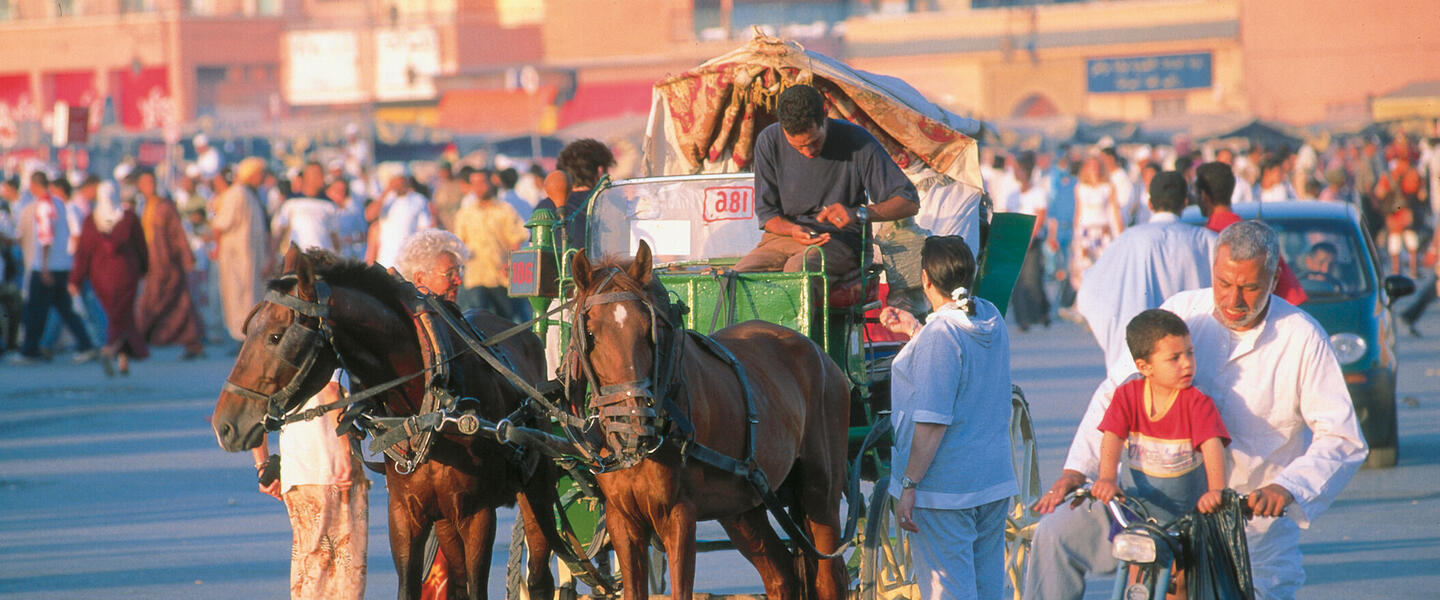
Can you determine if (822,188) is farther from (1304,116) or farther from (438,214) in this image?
(1304,116)


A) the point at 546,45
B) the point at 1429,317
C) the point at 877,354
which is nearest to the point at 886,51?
the point at 546,45

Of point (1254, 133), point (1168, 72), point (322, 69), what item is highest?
point (322, 69)

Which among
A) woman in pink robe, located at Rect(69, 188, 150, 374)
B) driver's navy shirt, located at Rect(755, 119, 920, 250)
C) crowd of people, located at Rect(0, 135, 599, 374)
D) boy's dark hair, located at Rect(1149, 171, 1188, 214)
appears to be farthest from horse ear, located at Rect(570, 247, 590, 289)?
woman in pink robe, located at Rect(69, 188, 150, 374)

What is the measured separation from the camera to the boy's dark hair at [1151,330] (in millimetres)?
5344

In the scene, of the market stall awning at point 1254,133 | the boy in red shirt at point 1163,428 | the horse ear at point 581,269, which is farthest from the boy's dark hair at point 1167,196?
the market stall awning at point 1254,133

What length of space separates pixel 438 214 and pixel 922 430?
50.7ft

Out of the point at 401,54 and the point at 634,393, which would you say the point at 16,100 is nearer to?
the point at 401,54

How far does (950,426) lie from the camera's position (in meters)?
5.98

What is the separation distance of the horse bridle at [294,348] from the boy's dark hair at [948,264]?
2.06 metres

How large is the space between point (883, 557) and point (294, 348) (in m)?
2.77

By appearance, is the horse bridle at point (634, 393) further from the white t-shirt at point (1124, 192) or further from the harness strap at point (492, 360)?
the white t-shirt at point (1124, 192)

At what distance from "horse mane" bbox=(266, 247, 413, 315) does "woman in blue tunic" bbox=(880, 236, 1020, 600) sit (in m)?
1.77

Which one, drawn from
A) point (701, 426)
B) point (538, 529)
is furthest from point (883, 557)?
point (701, 426)

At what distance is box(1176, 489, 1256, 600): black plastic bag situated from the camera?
5.19 m
